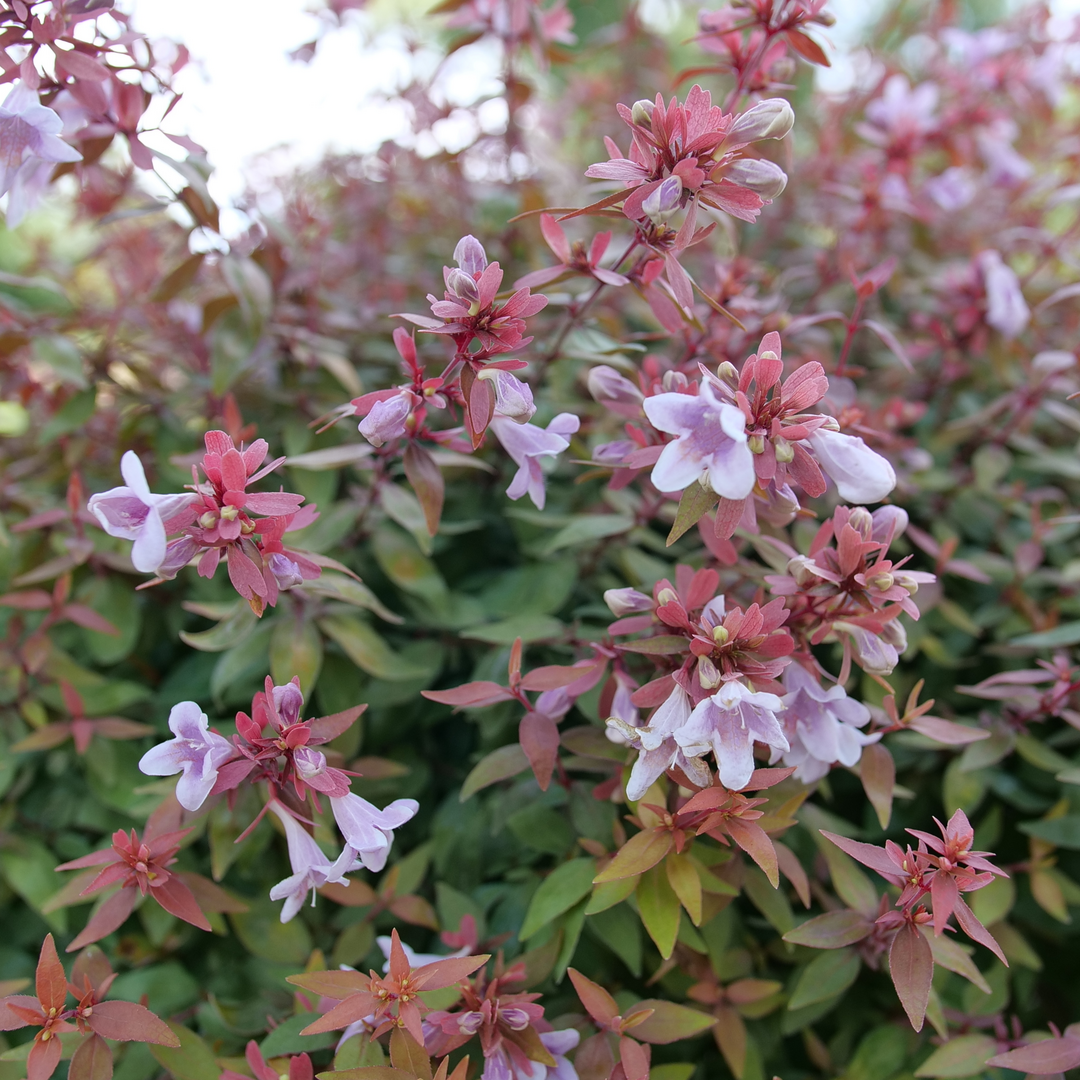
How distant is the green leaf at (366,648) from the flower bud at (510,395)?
50cm

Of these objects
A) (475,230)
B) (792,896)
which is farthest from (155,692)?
(475,230)

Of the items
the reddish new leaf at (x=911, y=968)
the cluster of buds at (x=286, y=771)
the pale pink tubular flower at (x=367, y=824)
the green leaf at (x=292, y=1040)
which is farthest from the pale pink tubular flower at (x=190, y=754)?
the reddish new leaf at (x=911, y=968)

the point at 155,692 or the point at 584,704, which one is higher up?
the point at 584,704

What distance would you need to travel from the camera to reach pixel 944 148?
1.91 m

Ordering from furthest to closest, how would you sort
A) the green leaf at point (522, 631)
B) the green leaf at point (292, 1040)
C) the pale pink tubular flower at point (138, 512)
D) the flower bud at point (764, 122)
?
the green leaf at point (522, 631), the green leaf at point (292, 1040), the flower bud at point (764, 122), the pale pink tubular flower at point (138, 512)

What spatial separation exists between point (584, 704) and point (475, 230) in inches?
55.9

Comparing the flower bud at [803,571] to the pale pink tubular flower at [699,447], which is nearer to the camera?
the pale pink tubular flower at [699,447]

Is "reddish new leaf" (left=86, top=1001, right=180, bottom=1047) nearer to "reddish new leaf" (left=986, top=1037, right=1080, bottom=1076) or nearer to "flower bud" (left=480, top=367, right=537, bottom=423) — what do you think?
"flower bud" (left=480, top=367, right=537, bottom=423)

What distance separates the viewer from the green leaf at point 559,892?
991 mm

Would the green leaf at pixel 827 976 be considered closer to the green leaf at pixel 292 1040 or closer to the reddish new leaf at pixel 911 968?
the reddish new leaf at pixel 911 968

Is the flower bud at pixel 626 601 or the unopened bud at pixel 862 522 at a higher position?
the unopened bud at pixel 862 522

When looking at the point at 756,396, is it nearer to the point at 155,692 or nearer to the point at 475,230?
the point at 155,692

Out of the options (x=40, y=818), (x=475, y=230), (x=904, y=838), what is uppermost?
(x=475, y=230)

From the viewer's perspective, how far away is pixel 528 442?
942mm
